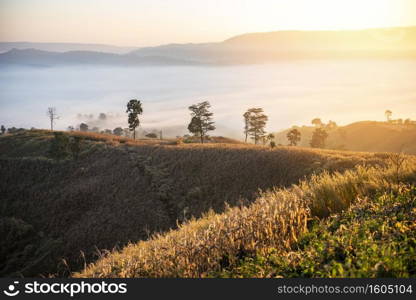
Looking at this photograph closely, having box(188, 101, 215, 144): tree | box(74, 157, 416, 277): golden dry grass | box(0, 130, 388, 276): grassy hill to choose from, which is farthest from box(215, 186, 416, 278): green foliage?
box(188, 101, 215, 144): tree

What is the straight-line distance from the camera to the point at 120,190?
45.2 metres

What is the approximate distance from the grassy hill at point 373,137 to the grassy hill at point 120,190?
3155 inches

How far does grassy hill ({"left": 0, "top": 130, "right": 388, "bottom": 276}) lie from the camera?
33188 millimetres

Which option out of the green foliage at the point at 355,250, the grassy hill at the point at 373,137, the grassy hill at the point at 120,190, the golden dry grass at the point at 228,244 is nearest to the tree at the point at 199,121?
the grassy hill at the point at 120,190

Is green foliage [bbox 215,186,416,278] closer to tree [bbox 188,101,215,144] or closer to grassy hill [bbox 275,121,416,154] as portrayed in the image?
tree [bbox 188,101,215,144]

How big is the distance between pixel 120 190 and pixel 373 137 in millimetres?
112278

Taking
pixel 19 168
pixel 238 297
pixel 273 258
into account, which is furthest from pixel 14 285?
pixel 19 168

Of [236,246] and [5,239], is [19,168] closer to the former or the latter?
[5,239]

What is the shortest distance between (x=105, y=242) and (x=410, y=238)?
106ft

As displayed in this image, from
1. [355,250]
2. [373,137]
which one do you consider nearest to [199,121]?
Answer: [355,250]

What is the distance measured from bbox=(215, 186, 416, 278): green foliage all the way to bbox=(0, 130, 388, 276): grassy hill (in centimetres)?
2208

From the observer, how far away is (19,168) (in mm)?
56812

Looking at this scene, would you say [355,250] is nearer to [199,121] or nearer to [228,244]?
[228,244]

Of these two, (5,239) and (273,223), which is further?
(5,239)
